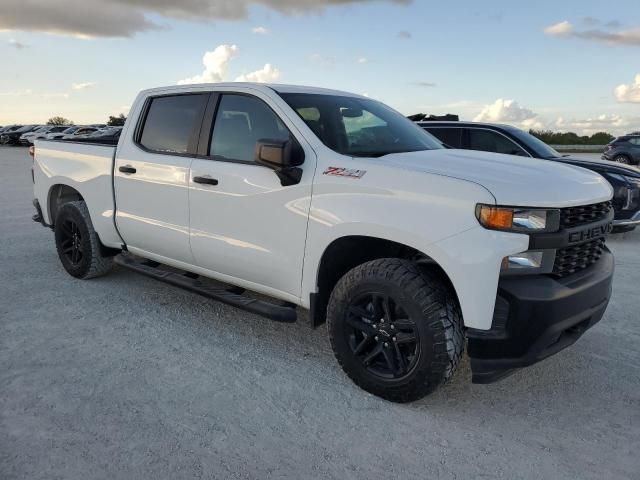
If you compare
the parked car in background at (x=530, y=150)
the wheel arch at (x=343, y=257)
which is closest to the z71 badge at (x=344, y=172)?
the wheel arch at (x=343, y=257)

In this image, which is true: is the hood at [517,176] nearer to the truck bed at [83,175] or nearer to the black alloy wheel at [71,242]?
the truck bed at [83,175]

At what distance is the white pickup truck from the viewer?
2.94 metres

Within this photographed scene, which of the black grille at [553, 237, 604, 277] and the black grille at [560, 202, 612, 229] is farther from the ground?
the black grille at [560, 202, 612, 229]

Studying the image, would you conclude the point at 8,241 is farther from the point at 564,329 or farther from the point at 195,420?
the point at 564,329

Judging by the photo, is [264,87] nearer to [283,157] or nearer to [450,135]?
[283,157]

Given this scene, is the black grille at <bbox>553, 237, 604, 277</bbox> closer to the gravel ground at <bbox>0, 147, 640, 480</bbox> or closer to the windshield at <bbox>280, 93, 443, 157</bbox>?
the gravel ground at <bbox>0, 147, 640, 480</bbox>

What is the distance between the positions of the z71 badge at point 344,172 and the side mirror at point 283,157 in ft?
0.68

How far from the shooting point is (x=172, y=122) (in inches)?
183

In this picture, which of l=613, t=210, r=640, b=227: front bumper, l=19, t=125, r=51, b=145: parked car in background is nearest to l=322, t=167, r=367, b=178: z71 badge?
l=613, t=210, r=640, b=227: front bumper

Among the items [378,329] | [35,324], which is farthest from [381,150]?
[35,324]

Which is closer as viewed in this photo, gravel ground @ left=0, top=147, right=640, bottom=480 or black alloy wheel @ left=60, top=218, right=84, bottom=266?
gravel ground @ left=0, top=147, right=640, bottom=480

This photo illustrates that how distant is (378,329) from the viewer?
3316mm

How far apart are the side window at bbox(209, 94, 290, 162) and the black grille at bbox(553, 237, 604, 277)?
182cm

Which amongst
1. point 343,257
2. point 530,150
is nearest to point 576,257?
point 343,257
